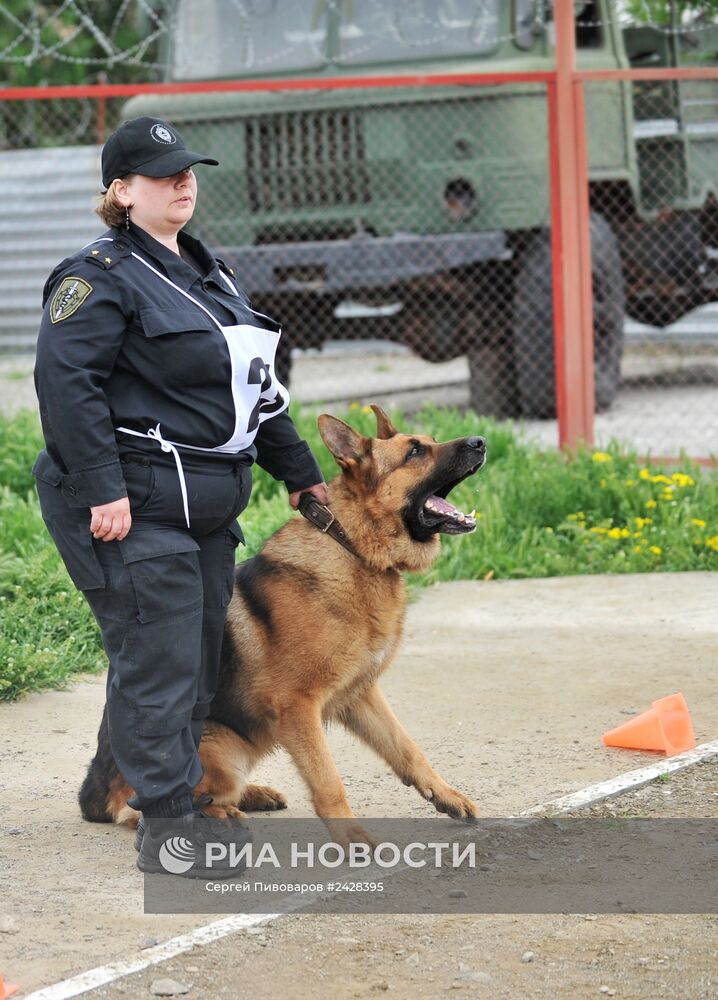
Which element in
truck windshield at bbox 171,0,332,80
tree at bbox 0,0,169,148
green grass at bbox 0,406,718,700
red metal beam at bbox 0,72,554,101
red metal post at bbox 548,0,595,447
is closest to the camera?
green grass at bbox 0,406,718,700

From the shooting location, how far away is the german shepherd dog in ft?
12.6

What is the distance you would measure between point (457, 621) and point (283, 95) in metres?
5.19

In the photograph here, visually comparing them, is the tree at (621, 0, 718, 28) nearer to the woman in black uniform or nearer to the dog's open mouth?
the dog's open mouth

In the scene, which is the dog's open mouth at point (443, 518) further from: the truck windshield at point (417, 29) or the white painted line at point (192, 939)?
the truck windshield at point (417, 29)

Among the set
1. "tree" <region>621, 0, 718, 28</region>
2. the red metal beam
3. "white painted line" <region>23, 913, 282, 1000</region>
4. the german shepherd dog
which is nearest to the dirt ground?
"white painted line" <region>23, 913, 282, 1000</region>

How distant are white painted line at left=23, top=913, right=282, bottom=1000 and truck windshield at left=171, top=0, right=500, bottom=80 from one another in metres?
7.65

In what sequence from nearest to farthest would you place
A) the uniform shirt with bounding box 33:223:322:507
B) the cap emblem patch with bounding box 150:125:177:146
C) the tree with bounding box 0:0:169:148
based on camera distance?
the uniform shirt with bounding box 33:223:322:507 < the cap emblem patch with bounding box 150:125:177:146 < the tree with bounding box 0:0:169:148

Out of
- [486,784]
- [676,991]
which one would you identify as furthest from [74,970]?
[486,784]

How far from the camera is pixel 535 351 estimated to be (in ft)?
32.7

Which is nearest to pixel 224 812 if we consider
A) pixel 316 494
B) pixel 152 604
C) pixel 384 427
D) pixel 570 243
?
pixel 152 604

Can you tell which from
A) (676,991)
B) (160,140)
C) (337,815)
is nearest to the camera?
(676,991)

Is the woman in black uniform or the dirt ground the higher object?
the woman in black uniform

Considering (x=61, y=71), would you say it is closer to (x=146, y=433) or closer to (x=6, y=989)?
(x=146, y=433)

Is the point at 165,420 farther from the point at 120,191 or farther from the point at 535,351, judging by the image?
the point at 535,351
